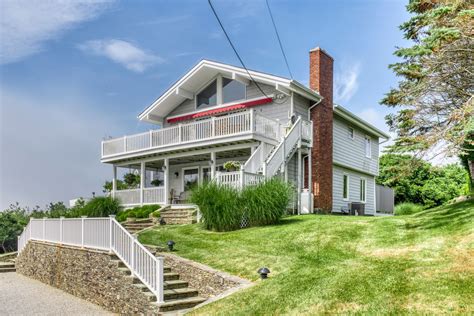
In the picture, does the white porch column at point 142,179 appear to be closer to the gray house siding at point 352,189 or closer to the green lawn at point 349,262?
the green lawn at point 349,262

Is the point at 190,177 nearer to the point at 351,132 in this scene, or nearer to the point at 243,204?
the point at 351,132

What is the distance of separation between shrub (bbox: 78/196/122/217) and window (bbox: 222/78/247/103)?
760 centimetres

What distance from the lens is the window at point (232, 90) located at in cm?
2302

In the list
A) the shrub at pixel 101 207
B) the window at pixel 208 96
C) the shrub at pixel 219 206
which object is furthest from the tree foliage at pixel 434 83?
the shrub at pixel 101 207

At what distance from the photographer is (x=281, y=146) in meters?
18.9

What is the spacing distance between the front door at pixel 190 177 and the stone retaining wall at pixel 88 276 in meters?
8.54

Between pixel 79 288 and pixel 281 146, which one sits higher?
pixel 281 146

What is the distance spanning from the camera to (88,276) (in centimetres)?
1313

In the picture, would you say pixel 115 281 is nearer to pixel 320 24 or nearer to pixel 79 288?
pixel 79 288

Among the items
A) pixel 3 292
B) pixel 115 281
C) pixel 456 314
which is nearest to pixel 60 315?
pixel 115 281

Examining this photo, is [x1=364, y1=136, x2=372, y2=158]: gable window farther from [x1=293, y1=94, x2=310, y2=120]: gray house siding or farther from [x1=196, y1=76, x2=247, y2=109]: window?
[x1=196, y1=76, x2=247, y2=109]: window

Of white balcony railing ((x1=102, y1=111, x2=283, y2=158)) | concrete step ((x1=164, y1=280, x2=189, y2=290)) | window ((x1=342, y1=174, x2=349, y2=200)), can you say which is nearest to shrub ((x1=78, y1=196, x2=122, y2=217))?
white balcony railing ((x1=102, y1=111, x2=283, y2=158))

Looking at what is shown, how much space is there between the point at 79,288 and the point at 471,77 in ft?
45.7

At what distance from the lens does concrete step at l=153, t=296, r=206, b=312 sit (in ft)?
32.1
